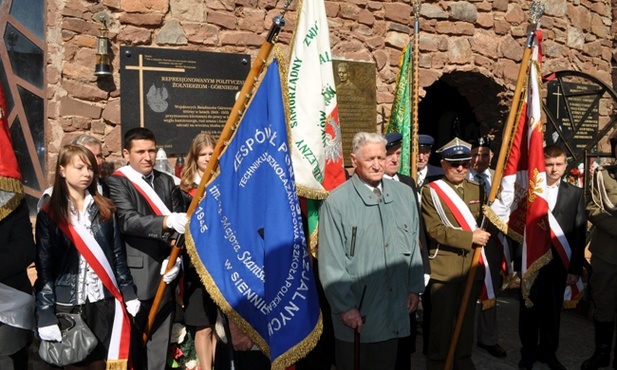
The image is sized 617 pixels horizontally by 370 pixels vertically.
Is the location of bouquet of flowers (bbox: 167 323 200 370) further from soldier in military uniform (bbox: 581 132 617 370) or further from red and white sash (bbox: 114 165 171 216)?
soldier in military uniform (bbox: 581 132 617 370)

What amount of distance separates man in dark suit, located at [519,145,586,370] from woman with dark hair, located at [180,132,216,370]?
2.31 meters

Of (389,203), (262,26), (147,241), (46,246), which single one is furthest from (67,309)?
(262,26)

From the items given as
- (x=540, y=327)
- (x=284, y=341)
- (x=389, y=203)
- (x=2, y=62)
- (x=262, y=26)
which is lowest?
(x=540, y=327)

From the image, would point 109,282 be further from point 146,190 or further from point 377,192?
point 377,192

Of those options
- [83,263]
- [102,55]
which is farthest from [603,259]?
[102,55]

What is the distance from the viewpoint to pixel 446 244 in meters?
3.63

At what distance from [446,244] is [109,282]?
2.06 metres

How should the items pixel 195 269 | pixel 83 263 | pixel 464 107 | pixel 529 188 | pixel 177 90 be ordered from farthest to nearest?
pixel 464 107, pixel 177 90, pixel 529 188, pixel 195 269, pixel 83 263

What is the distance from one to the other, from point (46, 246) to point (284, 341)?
131 centimetres

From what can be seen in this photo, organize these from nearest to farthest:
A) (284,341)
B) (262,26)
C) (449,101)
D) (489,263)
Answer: (284,341)
(489,263)
(262,26)
(449,101)

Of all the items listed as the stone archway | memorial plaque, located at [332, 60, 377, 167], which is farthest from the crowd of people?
the stone archway

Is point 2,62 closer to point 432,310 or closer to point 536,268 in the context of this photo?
point 432,310

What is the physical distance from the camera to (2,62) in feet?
15.5

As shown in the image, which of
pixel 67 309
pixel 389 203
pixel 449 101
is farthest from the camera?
pixel 449 101
